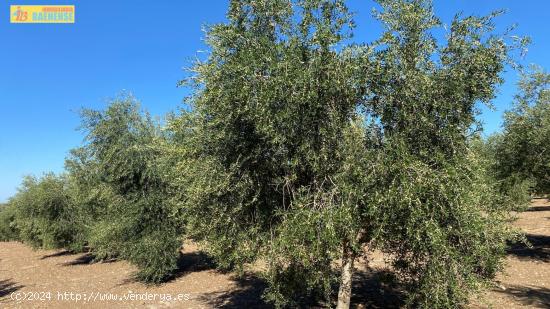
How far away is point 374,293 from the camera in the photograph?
16.7m

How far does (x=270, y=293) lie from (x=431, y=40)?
23.4ft

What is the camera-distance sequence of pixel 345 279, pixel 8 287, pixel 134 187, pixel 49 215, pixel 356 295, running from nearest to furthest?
pixel 345 279, pixel 356 295, pixel 134 187, pixel 8 287, pixel 49 215

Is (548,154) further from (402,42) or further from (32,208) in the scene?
(32,208)

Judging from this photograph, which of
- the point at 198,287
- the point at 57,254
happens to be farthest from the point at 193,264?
the point at 57,254

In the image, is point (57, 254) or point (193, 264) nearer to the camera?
point (193, 264)

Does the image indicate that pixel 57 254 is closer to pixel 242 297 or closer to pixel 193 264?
pixel 193 264

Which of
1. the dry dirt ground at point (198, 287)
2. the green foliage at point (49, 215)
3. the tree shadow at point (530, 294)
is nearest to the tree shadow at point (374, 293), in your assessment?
the dry dirt ground at point (198, 287)

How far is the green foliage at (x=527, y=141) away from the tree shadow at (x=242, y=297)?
11.1 metres

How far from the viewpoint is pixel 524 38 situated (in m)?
8.32

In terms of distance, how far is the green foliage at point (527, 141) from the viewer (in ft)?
56.0

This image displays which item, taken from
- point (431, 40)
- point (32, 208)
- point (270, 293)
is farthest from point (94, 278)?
point (431, 40)

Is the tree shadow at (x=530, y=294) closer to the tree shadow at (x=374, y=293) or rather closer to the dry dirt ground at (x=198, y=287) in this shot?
the dry dirt ground at (x=198, y=287)

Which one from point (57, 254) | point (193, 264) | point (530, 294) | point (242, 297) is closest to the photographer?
point (530, 294)

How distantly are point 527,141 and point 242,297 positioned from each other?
1466cm
